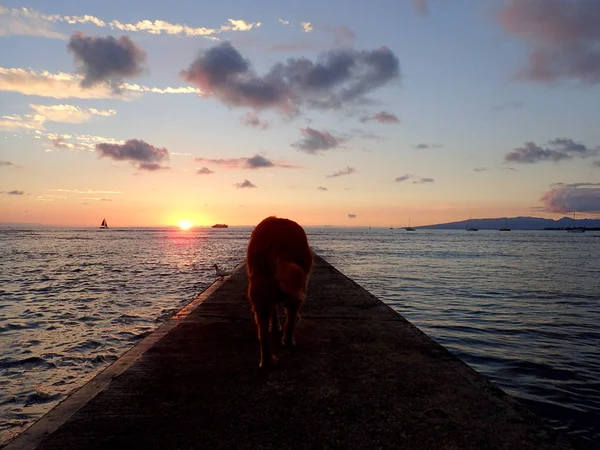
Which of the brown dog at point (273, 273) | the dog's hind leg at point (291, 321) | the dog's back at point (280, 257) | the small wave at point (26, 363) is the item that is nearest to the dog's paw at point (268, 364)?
the brown dog at point (273, 273)

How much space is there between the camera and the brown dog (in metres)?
4.37

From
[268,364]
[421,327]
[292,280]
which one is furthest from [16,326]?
[421,327]

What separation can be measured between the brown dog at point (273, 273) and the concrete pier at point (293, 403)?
0.60m

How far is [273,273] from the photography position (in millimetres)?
4566

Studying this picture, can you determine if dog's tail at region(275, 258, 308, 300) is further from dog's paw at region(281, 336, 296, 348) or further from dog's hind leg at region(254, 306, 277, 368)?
dog's paw at region(281, 336, 296, 348)

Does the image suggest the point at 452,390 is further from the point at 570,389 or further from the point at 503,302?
the point at 503,302

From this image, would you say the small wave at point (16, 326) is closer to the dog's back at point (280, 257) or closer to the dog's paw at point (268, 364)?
the dog's paw at point (268, 364)

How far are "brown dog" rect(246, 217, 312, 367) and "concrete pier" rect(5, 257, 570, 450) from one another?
1.97ft

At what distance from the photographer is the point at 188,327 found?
23.3 feet

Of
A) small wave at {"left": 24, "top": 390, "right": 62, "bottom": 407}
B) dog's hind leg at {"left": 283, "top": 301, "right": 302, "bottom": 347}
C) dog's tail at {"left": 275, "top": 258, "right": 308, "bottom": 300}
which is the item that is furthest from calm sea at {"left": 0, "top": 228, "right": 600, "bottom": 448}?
dog's tail at {"left": 275, "top": 258, "right": 308, "bottom": 300}

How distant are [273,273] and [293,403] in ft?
4.54

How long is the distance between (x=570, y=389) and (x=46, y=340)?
10151 mm

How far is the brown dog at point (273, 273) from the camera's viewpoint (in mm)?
4371

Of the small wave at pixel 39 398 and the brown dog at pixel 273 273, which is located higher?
the brown dog at pixel 273 273
